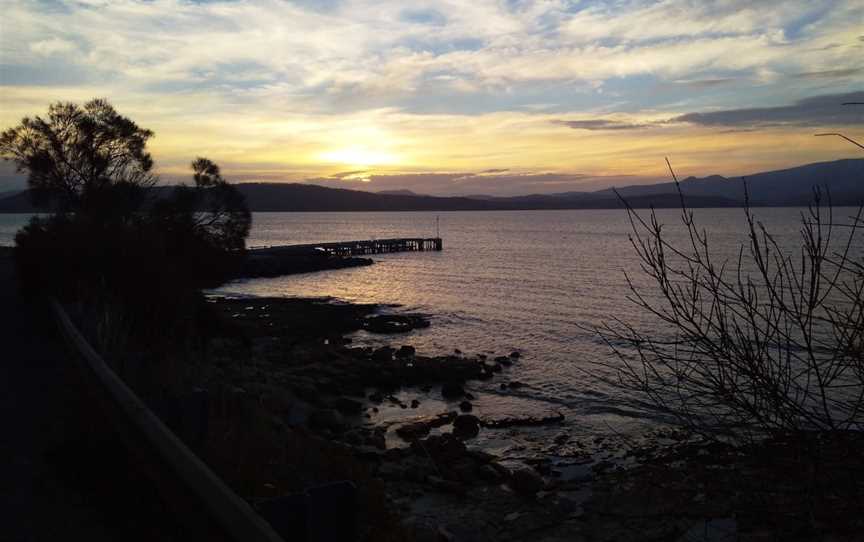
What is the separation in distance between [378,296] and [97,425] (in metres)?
38.6

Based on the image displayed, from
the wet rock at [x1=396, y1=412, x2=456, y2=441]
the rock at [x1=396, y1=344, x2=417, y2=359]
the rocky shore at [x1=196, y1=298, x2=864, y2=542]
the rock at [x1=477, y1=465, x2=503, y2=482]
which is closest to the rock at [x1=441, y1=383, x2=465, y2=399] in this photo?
the rocky shore at [x1=196, y1=298, x2=864, y2=542]

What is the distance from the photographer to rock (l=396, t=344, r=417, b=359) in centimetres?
2409

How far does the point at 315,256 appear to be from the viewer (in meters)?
68.9

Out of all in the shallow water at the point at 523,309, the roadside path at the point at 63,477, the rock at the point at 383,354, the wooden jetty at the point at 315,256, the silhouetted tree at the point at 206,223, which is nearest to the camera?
the roadside path at the point at 63,477

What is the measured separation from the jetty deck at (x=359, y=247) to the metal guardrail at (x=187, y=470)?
6345 centimetres

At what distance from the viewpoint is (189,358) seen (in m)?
9.74

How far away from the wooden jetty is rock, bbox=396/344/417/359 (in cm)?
2911

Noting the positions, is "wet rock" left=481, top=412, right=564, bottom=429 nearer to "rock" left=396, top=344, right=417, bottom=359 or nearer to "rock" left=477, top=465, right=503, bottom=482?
"rock" left=477, top=465, right=503, bottom=482

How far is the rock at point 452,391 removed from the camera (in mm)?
19047

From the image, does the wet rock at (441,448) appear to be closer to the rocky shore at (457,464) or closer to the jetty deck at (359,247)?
the rocky shore at (457,464)

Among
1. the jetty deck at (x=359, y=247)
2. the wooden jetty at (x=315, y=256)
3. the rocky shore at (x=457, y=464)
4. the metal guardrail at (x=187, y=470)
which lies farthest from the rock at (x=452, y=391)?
the jetty deck at (x=359, y=247)

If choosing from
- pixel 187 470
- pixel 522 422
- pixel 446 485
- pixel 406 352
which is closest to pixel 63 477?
pixel 187 470

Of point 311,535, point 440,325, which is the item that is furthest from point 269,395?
point 440,325

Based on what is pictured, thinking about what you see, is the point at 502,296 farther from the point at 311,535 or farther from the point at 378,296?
the point at 311,535
